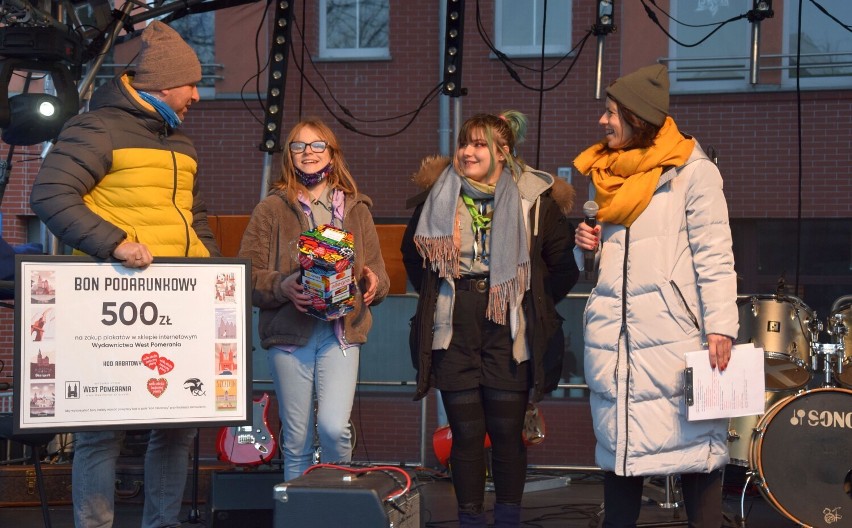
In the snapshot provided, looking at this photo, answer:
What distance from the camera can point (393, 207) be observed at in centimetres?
900

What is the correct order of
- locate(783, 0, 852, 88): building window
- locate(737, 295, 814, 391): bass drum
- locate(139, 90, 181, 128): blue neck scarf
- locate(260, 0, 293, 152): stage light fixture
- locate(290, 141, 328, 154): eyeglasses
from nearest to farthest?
locate(139, 90, 181, 128): blue neck scarf, locate(290, 141, 328, 154): eyeglasses, locate(737, 295, 814, 391): bass drum, locate(260, 0, 293, 152): stage light fixture, locate(783, 0, 852, 88): building window

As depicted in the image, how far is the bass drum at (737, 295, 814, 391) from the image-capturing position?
5.81 meters

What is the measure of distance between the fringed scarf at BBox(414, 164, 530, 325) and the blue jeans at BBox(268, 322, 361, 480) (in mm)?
551

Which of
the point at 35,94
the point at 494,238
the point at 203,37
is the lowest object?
the point at 494,238

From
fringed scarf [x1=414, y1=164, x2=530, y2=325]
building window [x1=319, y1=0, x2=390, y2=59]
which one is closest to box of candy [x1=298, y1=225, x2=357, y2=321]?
fringed scarf [x1=414, y1=164, x2=530, y2=325]

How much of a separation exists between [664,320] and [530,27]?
5.26 metres

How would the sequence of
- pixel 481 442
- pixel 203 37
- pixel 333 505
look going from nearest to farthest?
pixel 333 505 < pixel 481 442 < pixel 203 37

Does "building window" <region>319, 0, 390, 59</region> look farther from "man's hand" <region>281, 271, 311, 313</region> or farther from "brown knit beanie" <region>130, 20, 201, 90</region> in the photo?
"man's hand" <region>281, 271, 311, 313</region>

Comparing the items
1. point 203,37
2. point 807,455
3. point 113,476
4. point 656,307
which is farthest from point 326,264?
point 203,37

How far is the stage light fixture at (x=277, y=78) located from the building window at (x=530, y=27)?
7.49ft

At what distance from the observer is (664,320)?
4.17 metres

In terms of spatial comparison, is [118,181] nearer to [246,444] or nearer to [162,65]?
[162,65]

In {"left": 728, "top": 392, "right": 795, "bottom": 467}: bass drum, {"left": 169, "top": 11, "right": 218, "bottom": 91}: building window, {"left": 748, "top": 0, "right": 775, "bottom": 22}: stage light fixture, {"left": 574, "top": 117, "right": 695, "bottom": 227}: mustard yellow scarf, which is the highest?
{"left": 169, "top": 11, "right": 218, "bottom": 91}: building window

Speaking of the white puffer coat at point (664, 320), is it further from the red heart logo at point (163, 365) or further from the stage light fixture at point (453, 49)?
the stage light fixture at point (453, 49)
